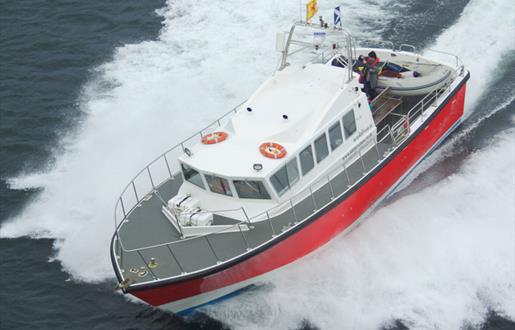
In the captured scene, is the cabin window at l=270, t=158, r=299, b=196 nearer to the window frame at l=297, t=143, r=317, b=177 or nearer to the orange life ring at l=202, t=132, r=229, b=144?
the window frame at l=297, t=143, r=317, b=177

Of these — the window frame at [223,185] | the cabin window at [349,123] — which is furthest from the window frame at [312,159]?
the window frame at [223,185]

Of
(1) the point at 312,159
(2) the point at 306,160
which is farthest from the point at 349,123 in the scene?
(2) the point at 306,160

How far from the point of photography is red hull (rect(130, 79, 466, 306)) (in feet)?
41.3

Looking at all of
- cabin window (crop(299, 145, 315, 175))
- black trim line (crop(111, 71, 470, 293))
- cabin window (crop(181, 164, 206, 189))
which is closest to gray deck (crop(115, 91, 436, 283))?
black trim line (crop(111, 71, 470, 293))

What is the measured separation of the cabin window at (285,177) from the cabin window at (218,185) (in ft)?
2.93

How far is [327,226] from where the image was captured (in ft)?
45.8

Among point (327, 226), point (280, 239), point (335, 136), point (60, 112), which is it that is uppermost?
point (335, 136)

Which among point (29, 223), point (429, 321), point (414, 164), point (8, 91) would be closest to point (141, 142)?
point (29, 223)

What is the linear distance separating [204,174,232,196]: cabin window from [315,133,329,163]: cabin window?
196 centimetres

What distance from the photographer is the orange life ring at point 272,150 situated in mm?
13008

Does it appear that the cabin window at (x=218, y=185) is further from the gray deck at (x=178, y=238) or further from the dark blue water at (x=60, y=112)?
the dark blue water at (x=60, y=112)

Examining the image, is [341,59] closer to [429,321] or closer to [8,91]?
[429,321]

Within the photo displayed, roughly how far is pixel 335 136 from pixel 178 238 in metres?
3.81

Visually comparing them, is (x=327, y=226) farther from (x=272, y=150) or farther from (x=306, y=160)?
(x=272, y=150)
